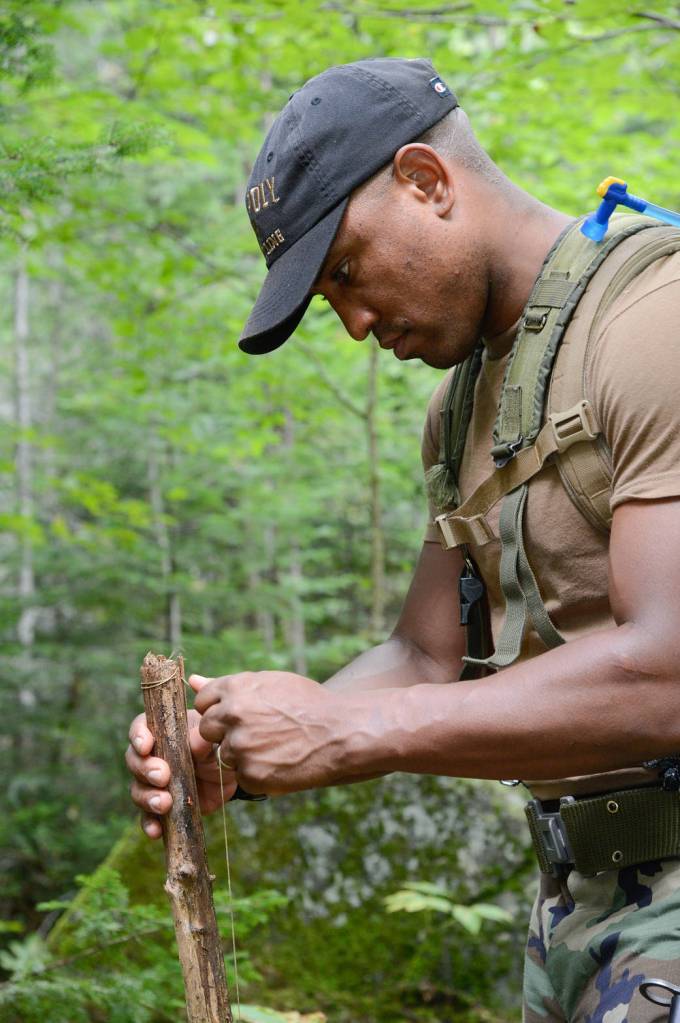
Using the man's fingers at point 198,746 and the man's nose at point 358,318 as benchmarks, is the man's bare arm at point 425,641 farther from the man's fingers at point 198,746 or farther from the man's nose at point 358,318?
the man's nose at point 358,318

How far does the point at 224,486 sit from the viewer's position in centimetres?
950

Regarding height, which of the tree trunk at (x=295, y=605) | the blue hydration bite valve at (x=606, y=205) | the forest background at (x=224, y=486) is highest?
the blue hydration bite valve at (x=606, y=205)

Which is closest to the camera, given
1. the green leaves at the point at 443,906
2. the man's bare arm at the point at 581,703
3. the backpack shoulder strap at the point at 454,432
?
the man's bare arm at the point at 581,703

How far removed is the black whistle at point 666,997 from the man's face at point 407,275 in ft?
4.03

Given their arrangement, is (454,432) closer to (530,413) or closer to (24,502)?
(530,413)

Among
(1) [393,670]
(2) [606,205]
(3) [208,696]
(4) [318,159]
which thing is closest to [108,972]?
(1) [393,670]

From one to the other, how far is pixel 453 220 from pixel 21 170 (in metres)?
1.68

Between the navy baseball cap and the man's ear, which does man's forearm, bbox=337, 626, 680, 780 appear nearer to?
the navy baseball cap

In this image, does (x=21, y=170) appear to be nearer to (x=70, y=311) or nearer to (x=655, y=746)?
(x=655, y=746)

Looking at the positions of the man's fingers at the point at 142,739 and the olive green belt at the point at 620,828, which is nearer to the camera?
the olive green belt at the point at 620,828

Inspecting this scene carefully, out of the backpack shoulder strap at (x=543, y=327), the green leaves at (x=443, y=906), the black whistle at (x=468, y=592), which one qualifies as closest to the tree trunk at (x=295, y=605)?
the green leaves at (x=443, y=906)

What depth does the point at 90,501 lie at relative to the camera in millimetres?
8094

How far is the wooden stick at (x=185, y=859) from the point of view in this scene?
2086 millimetres

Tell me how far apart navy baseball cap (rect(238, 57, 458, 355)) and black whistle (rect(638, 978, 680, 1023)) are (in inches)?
52.9
